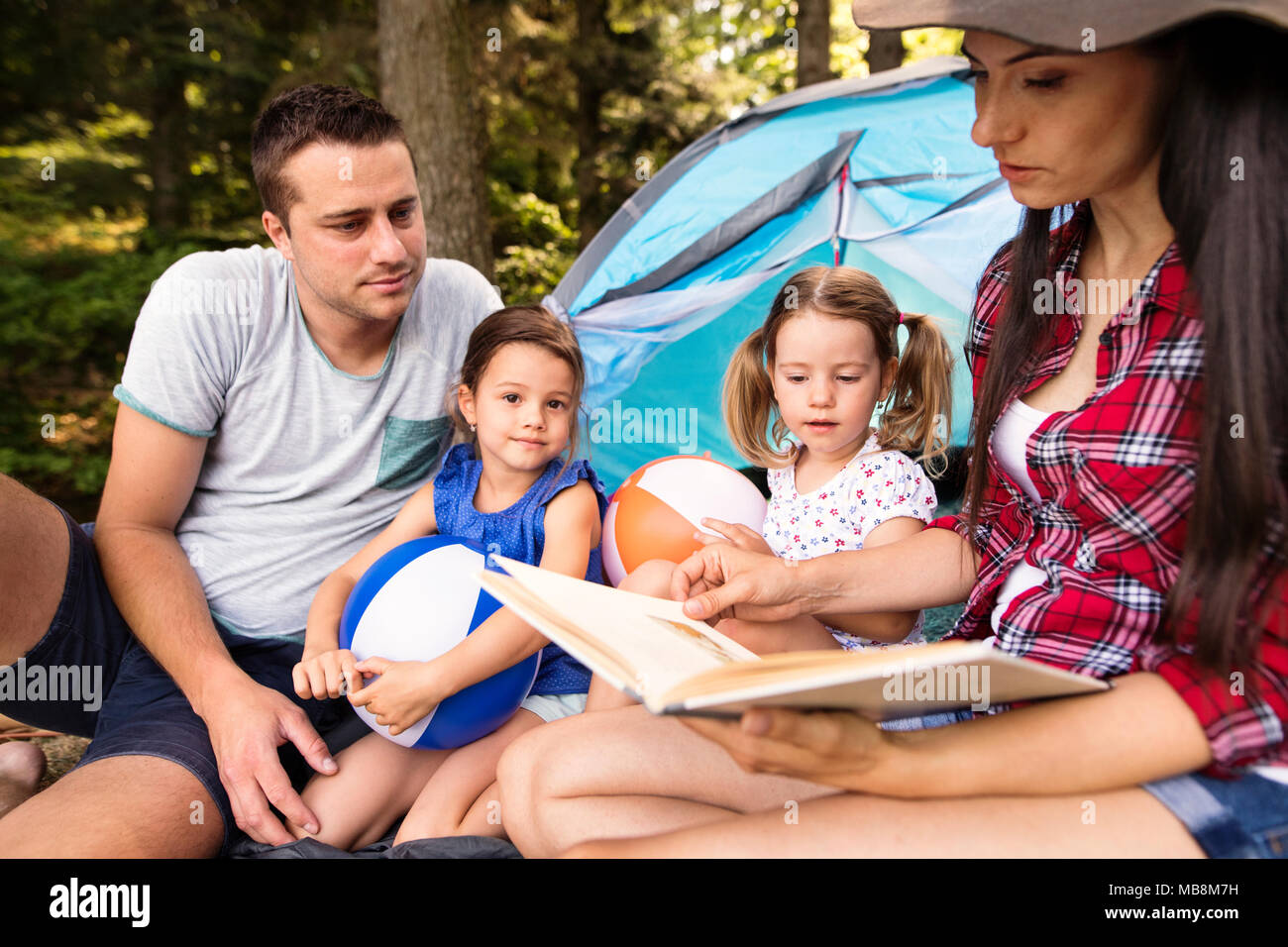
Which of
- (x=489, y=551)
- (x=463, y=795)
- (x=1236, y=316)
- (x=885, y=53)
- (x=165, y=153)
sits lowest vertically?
(x=463, y=795)

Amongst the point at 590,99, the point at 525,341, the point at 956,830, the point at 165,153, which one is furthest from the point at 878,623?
the point at 590,99

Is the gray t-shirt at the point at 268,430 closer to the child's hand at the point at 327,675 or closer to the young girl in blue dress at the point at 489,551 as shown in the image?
the young girl in blue dress at the point at 489,551

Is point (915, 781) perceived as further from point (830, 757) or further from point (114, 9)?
point (114, 9)

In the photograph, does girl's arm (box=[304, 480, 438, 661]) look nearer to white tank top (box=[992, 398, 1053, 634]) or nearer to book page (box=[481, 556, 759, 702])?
book page (box=[481, 556, 759, 702])

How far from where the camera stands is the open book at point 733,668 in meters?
0.99

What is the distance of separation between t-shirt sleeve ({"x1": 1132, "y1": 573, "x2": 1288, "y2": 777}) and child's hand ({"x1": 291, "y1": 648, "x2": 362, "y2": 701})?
1372 millimetres

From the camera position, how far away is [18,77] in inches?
275

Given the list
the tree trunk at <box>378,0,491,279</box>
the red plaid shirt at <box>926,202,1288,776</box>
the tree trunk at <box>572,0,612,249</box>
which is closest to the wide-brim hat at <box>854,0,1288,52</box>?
the red plaid shirt at <box>926,202,1288,776</box>

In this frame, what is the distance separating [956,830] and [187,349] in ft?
5.80

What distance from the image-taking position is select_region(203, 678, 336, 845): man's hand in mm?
1811

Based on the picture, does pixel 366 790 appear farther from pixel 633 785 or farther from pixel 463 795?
pixel 633 785

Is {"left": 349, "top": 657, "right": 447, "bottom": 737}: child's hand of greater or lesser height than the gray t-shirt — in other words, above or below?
Answer: below

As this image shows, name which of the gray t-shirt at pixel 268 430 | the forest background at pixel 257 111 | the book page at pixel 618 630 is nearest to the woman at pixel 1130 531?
the book page at pixel 618 630

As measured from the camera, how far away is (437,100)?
5.20 metres
